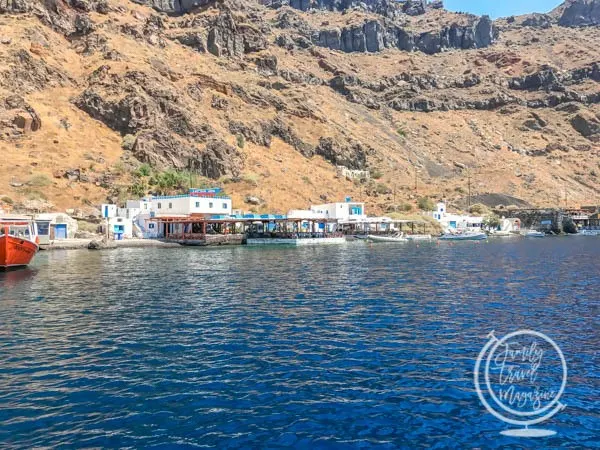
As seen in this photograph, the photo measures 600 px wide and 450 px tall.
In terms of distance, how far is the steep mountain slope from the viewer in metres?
97.6

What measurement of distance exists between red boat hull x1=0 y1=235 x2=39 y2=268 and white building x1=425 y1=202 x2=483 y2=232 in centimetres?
9603

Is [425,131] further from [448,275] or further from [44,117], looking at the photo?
[448,275]

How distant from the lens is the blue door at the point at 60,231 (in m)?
74.7

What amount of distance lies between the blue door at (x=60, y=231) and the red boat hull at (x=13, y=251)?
31.7 meters

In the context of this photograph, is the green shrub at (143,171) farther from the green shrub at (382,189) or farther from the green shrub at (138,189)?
the green shrub at (382,189)

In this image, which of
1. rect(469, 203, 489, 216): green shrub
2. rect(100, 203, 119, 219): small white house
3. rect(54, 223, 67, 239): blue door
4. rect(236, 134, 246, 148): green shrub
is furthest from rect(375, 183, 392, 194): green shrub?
rect(54, 223, 67, 239): blue door

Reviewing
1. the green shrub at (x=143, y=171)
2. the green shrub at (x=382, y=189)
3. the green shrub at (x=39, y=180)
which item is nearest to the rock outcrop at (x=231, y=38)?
the green shrub at (x=382, y=189)

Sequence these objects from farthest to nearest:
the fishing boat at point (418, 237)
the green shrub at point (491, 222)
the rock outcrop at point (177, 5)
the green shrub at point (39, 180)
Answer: the rock outcrop at point (177, 5) < the green shrub at point (491, 222) < the fishing boat at point (418, 237) < the green shrub at point (39, 180)

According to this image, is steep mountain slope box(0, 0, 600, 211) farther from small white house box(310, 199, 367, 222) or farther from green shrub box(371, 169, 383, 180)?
small white house box(310, 199, 367, 222)

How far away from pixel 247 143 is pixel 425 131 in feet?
277

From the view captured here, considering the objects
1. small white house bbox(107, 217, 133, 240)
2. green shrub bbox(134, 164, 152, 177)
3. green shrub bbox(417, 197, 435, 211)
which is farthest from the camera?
green shrub bbox(417, 197, 435, 211)

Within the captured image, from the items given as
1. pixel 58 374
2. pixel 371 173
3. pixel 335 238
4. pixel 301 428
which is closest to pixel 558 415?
pixel 301 428

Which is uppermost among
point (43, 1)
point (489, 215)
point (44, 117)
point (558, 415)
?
point (43, 1)

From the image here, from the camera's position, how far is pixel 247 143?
124625 mm
